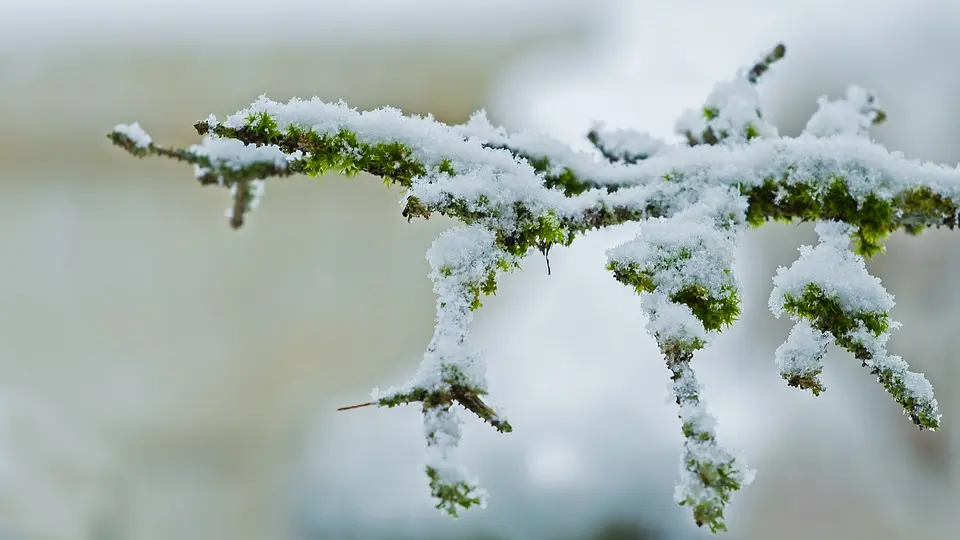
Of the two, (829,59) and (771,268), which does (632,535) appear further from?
(829,59)

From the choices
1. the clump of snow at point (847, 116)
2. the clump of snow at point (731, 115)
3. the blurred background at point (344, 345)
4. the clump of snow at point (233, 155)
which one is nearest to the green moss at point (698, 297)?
the clump of snow at point (731, 115)

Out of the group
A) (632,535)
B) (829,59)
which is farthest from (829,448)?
(829,59)

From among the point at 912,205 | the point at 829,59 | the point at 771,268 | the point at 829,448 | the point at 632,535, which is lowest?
the point at 912,205

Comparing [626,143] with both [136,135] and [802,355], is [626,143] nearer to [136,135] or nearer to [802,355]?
[802,355]

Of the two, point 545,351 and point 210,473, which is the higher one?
point 545,351

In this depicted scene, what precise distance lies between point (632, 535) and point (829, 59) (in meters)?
3.40

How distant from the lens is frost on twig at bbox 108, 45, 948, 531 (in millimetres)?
486

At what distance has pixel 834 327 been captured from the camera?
0.57 m

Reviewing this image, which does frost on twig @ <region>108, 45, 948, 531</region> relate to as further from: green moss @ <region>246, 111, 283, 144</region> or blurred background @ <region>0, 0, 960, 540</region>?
blurred background @ <region>0, 0, 960, 540</region>

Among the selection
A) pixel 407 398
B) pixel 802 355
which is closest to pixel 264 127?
pixel 407 398

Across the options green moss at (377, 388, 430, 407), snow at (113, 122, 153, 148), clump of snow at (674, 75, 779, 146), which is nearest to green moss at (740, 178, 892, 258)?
clump of snow at (674, 75, 779, 146)

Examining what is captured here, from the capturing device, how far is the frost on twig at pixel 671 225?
1.59ft

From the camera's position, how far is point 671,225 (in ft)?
1.95

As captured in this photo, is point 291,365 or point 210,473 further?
point 291,365
